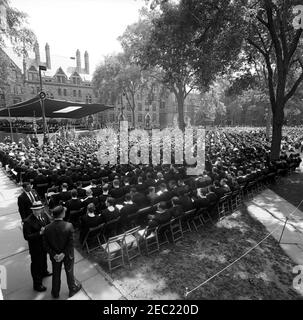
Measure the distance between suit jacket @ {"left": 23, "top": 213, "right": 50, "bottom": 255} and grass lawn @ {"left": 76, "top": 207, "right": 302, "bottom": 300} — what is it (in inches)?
65.5

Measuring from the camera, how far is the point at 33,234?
15.0 feet

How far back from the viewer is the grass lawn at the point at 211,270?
4879mm

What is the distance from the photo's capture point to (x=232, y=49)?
1139 centimetres

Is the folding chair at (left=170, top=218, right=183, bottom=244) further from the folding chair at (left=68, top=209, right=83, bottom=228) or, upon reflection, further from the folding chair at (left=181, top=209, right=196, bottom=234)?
the folding chair at (left=68, top=209, right=83, bottom=228)

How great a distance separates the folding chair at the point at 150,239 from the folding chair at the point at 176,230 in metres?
0.55

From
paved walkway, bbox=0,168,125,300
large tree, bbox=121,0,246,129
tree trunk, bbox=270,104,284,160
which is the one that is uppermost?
large tree, bbox=121,0,246,129

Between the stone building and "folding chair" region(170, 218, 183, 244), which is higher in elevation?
the stone building

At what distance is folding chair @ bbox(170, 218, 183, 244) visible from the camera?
683 centimetres

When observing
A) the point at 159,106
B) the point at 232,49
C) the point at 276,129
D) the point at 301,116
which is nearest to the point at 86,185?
the point at 232,49

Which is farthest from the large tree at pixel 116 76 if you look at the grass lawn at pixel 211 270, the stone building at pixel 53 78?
the grass lawn at pixel 211 270

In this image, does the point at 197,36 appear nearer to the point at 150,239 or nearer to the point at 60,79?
the point at 150,239

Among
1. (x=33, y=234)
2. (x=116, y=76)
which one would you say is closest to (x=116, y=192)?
(x=33, y=234)

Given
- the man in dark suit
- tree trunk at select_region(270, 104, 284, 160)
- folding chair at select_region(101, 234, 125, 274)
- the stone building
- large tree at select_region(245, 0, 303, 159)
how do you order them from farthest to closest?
the stone building
tree trunk at select_region(270, 104, 284, 160)
large tree at select_region(245, 0, 303, 159)
the man in dark suit
folding chair at select_region(101, 234, 125, 274)

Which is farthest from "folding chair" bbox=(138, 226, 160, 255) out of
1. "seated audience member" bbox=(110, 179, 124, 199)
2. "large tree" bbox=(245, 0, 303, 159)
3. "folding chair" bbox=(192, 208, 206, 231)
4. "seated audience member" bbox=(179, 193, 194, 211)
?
"large tree" bbox=(245, 0, 303, 159)
